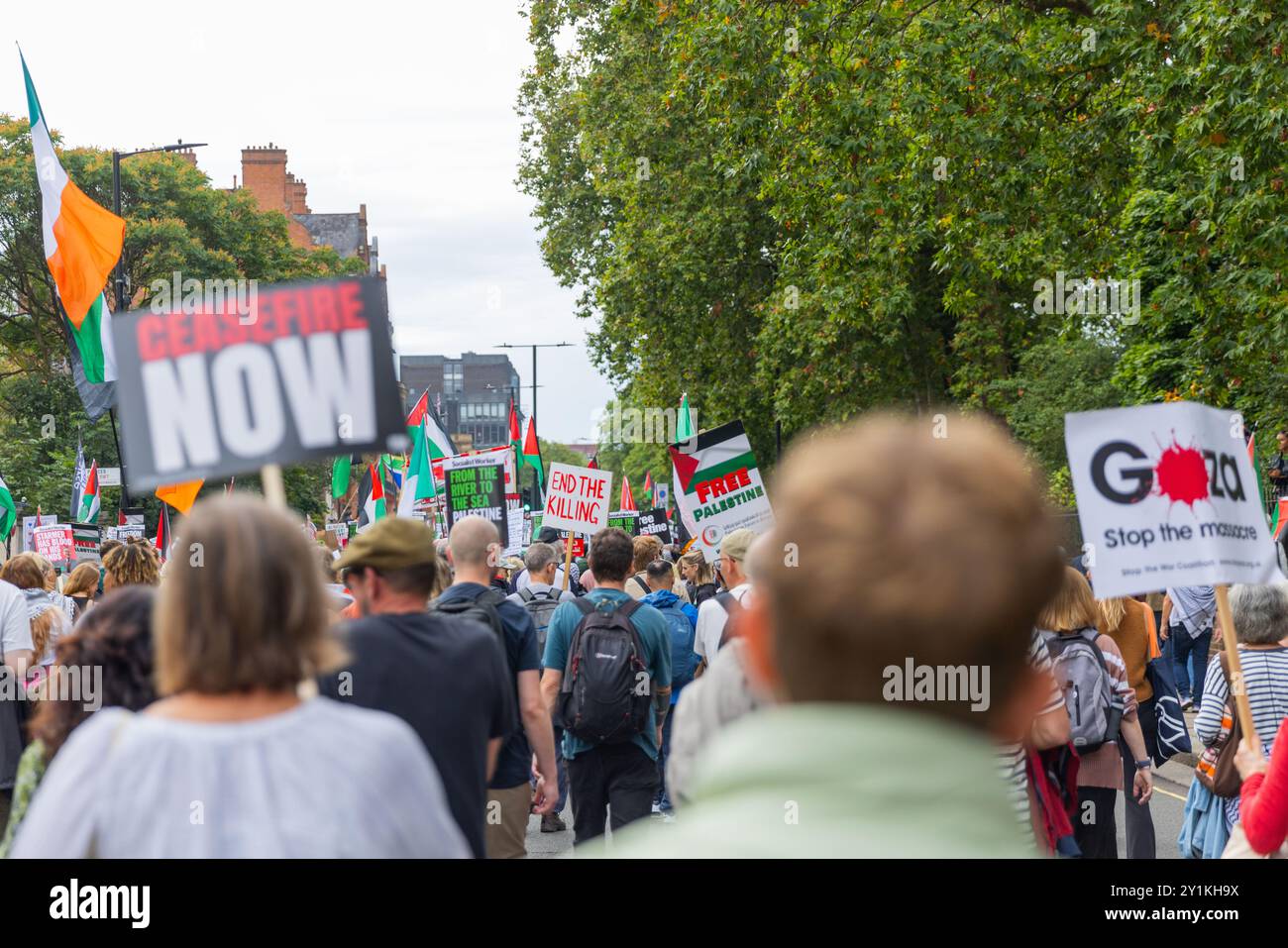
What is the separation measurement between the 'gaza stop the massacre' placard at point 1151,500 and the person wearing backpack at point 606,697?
2.97m

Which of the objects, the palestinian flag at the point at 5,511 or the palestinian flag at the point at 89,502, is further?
the palestinian flag at the point at 89,502

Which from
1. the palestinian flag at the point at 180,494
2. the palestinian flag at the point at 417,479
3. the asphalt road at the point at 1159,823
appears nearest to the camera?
the asphalt road at the point at 1159,823

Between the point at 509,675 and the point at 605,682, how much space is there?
1547 mm

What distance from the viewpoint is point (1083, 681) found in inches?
273

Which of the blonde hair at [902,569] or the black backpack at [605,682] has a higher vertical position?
the blonde hair at [902,569]

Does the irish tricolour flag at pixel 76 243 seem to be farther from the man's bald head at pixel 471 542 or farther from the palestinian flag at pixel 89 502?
the palestinian flag at pixel 89 502

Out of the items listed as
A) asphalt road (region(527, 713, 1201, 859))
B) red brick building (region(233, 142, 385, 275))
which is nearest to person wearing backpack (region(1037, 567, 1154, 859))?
asphalt road (region(527, 713, 1201, 859))

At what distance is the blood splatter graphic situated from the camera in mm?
5152

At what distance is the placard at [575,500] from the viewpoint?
16.7 meters

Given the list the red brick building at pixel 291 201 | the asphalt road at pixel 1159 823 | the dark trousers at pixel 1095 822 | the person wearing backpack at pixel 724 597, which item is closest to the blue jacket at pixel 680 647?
the person wearing backpack at pixel 724 597

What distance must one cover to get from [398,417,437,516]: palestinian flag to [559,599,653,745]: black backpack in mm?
14258

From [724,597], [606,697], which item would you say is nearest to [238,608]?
[606,697]

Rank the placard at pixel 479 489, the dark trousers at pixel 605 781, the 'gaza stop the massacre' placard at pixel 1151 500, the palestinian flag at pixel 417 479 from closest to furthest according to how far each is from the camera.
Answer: the 'gaza stop the massacre' placard at pixel 1151 500, the dark trousers at pixel 605 781, the placard at pixel 479 489, the palestinian flag at pixel 417 479

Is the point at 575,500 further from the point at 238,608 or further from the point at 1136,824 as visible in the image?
the point at 238,608
